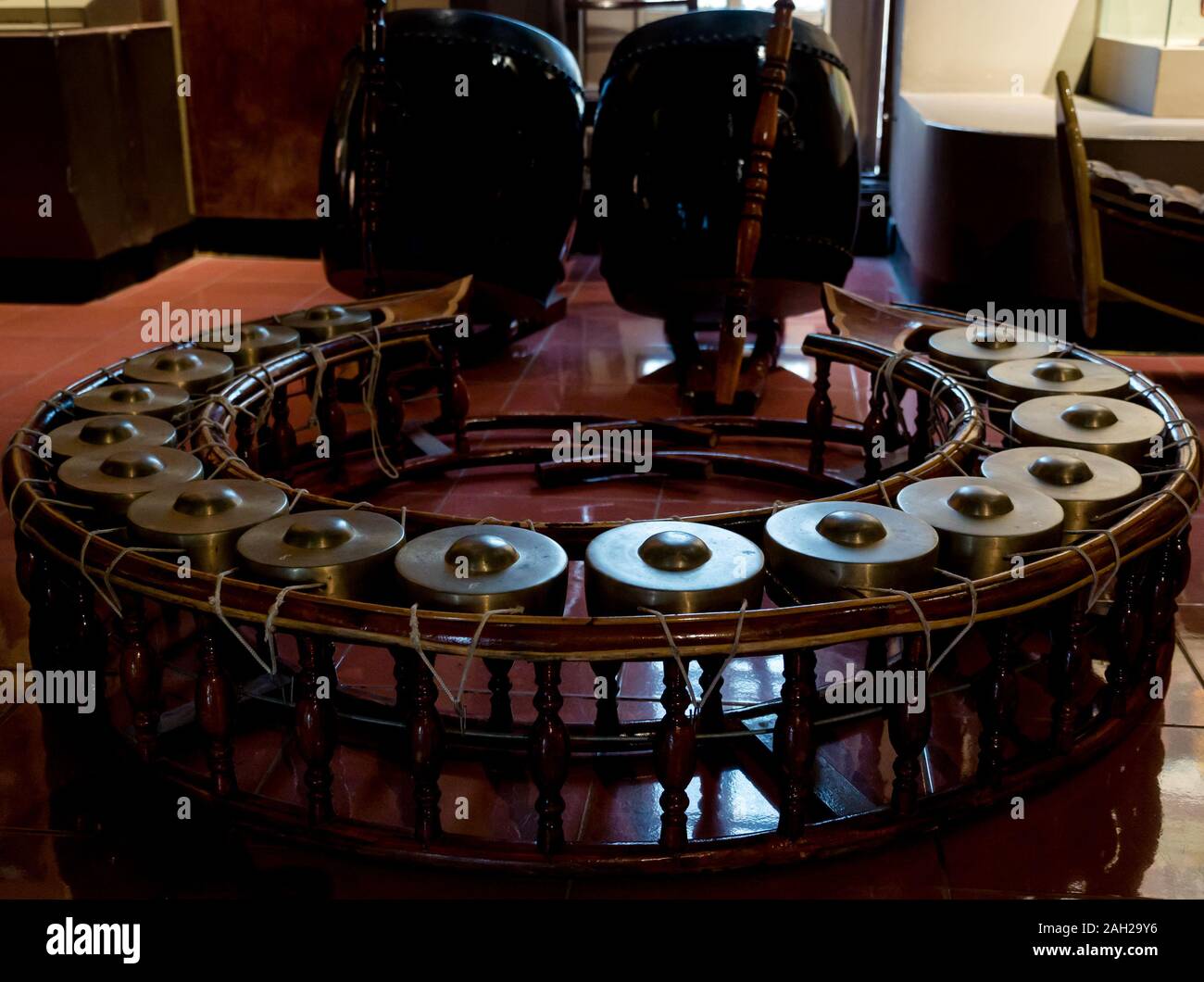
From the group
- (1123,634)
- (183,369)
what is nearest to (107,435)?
(183,369)

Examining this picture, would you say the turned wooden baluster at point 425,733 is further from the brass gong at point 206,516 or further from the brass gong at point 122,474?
the brass gong at point 122,474

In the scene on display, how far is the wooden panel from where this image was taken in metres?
5.80

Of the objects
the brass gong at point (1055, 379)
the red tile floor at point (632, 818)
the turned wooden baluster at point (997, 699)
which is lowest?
the red tile floor at point (632, 818)

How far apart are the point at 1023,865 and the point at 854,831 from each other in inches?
9.7

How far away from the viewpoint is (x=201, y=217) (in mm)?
6238

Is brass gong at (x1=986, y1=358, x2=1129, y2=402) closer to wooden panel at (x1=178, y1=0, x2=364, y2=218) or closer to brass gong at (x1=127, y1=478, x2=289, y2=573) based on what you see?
brass gong at (x1=127, y1=478, x2=289, y2=573)

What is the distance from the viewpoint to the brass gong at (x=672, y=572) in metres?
1.76

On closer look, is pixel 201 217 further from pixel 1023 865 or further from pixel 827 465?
pixel 1023 865

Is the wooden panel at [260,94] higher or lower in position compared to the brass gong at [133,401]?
higher

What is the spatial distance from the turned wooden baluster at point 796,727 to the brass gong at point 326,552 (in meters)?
0.57

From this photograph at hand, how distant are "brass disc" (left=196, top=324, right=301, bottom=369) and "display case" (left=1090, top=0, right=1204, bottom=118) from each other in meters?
3.55

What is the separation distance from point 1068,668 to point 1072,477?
33 cm

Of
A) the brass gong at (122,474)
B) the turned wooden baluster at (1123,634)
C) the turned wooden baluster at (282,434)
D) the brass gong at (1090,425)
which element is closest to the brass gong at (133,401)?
the brass gong at (122,474)
